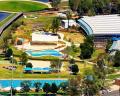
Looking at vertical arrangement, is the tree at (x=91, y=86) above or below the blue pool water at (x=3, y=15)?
below

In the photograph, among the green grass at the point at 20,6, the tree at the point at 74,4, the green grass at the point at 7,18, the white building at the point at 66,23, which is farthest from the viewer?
the green grass at the point at 20,6

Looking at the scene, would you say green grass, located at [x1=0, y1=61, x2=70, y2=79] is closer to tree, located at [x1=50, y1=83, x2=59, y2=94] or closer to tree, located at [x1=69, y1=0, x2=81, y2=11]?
tree, located at [x1=50, y1=83, x2=59, y2=94]

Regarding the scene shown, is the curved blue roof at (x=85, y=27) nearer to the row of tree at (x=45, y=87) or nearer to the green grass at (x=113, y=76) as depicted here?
the green grass at (x=113, y=76)

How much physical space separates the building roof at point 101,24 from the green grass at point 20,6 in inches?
727

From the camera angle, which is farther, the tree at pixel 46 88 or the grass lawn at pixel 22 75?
the grass lawn at pixel 22 75

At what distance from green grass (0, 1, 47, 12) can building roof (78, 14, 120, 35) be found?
18.5 m

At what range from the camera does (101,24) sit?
255 feet

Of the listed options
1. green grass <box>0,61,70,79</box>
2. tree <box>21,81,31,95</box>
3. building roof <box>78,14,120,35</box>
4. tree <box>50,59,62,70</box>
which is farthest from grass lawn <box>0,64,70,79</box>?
building roof <box>78,14,120,35</box>

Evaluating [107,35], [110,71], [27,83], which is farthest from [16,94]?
[107,35]

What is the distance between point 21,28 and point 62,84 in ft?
97.1

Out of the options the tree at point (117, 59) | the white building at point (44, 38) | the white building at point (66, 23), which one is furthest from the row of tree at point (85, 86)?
the white building at point (66, 23)

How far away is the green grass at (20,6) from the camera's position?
97938 millimetres

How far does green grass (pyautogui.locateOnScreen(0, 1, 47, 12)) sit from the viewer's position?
321ft

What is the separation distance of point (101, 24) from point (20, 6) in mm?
26208
